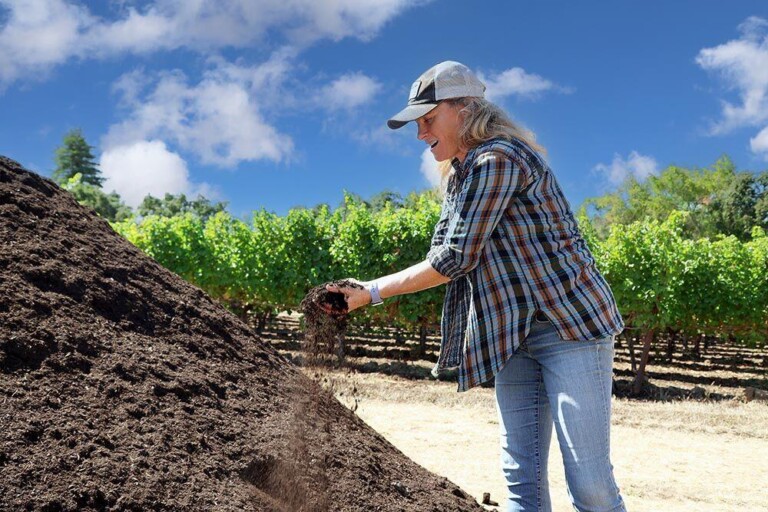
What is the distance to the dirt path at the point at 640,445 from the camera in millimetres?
4922

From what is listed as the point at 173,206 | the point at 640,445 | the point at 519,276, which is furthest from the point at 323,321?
the point at 173,206

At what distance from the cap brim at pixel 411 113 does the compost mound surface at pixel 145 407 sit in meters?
1.70

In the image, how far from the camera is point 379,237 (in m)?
14.6

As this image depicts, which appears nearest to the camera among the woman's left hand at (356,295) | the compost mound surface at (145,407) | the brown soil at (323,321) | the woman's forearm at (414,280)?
the woman's forearm at (414,280)

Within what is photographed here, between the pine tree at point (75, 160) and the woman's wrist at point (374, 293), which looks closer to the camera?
the woman's wrist at point (374, 293)

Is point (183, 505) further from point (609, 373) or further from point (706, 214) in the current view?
point (706, 214)

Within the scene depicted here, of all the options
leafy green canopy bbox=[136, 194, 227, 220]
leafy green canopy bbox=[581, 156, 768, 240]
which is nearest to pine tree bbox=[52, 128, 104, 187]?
leafy green canopy bbox=[136, 194, 227, 220]

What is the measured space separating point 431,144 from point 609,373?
3.30ft

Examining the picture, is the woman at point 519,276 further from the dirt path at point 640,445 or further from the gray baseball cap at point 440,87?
the dirt path at point 640,445

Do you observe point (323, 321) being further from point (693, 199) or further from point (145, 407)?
point (693, 199)

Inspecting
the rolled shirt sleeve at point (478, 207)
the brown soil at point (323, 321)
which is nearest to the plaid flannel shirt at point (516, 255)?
the rolled shirt sleeve at point (478, 207)

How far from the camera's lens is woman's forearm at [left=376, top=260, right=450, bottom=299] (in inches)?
91.1

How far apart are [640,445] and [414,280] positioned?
5521mm

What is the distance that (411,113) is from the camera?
2.37 metres
